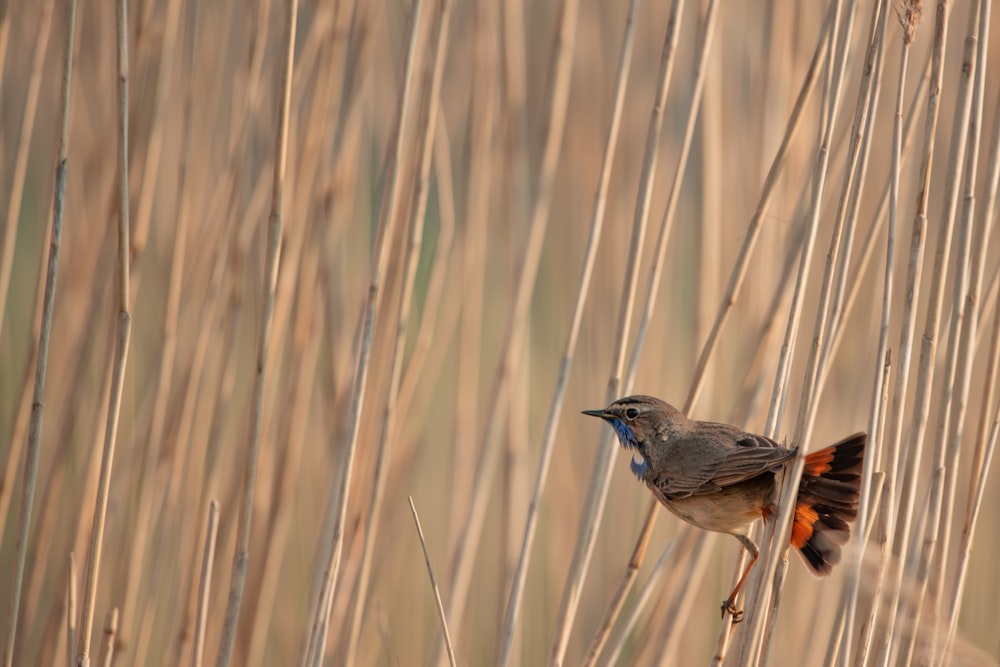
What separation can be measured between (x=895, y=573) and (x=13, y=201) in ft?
6.57

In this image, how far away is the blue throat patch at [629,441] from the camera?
230 cm

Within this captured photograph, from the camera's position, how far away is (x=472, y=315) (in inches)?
114

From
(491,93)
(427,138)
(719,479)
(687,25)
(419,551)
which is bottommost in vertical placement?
(419,551)

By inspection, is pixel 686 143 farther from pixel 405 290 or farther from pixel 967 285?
pixel 405 290

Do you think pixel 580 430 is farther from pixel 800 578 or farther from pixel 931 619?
pixel 931 619

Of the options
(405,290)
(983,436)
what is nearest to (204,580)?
(405,290)

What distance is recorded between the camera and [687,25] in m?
3.95

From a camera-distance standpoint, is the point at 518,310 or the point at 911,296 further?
the point at 518,310

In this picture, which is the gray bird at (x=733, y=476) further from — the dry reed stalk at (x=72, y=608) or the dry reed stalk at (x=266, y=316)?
the dry reed stalk at (x=72, y=608)

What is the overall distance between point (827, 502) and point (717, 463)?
0.77ft

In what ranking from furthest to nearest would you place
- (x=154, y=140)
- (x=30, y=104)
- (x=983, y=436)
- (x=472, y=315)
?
(x=472, y=315) < (x=154, y=140) < (x=30, y=104) < (x=983, y=436)

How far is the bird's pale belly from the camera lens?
81.6 inches

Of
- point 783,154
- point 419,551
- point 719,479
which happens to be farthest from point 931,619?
point 419,551

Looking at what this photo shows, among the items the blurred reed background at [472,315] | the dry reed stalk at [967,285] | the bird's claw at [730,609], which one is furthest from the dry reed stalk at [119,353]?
the dry reed stalk at [967,285]
